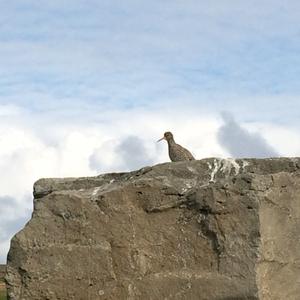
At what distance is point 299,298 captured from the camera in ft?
22.9

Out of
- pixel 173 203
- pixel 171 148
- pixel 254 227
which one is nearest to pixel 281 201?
pixel 254 227

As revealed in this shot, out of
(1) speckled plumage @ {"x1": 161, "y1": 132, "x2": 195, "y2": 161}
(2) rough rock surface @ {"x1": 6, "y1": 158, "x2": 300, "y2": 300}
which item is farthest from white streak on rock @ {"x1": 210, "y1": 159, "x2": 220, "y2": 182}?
(1) speckled plumage @ {"x1": 161, "y1": 132, "x2": 195, "y2": 161}

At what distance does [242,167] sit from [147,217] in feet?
2.85

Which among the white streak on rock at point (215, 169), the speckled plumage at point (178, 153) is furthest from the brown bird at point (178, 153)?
the white streak on rock at point (215, 169)

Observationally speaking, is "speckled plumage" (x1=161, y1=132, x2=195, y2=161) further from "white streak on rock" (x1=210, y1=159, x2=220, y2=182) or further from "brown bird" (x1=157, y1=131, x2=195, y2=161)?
"white streak on rock" (x1=210, y1=159, x2=220, y2=182)

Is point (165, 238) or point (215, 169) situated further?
point (215, 169)

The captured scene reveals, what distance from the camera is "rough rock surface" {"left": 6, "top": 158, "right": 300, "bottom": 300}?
660 centimetres

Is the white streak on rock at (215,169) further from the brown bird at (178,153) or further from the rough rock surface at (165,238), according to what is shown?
the brown bird at (178,153)

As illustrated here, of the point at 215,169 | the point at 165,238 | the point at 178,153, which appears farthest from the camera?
the point at 178,153

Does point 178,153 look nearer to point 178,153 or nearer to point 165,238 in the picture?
point 178,153

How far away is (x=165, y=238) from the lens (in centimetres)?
675

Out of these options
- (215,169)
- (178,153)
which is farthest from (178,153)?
(215,169)

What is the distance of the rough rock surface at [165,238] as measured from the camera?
660 cm

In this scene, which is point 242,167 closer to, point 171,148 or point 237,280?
point 237,280
